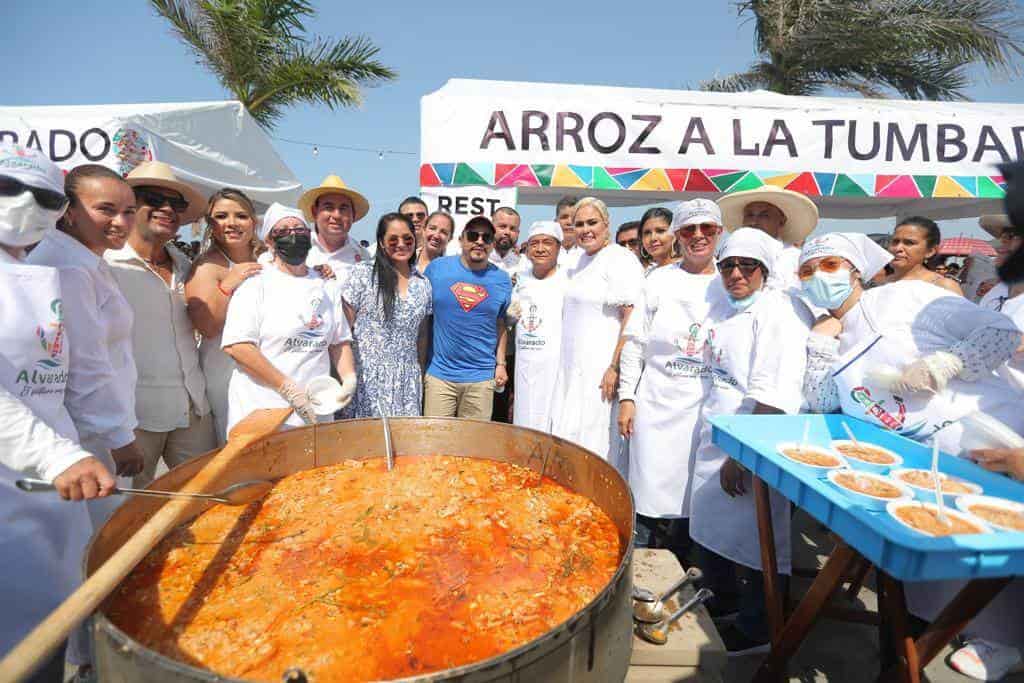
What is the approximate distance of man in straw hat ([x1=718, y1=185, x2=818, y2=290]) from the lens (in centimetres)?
347

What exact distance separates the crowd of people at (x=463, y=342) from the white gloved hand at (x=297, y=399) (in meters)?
0.01

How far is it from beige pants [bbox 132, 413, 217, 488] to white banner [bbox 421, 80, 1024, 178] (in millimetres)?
4131

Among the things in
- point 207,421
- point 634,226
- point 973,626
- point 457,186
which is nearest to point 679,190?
point 634,226

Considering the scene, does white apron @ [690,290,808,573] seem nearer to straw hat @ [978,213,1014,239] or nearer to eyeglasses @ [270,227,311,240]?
eyeglasses @ [270,227,311,240]

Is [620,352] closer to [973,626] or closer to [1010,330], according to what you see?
[1010,330]

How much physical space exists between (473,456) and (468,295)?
1.72 m

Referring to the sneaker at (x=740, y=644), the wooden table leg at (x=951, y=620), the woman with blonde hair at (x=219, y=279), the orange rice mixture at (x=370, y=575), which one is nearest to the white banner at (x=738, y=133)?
the woman with blonde hair at (x=219, y=279)

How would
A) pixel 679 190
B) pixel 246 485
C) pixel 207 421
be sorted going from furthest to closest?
pixel 679 190
pixel 207 421
pixel 246 485

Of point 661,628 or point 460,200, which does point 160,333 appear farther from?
point 460,200

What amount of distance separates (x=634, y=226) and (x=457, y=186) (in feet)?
6.90

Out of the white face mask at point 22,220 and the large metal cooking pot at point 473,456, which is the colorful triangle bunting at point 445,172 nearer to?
the large metal cooking pot at point 473,456

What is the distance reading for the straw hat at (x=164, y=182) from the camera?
284cm

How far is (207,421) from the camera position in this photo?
9.71 ft

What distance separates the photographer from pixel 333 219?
3664mm
